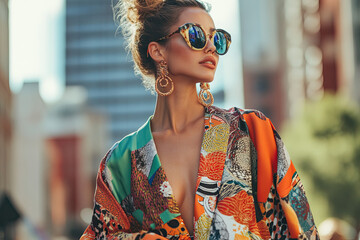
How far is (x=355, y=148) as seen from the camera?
23.9 metres

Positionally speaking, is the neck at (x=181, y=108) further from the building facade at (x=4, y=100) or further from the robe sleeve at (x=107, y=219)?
the building facade at (x=4, y=100)

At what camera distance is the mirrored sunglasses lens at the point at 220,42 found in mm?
3455

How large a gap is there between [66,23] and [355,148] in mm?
100669

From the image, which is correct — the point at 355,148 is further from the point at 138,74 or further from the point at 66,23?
the point at 66,23

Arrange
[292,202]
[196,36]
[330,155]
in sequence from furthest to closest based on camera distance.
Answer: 1. [330,155]
2. [196,36]
3. [292,202]

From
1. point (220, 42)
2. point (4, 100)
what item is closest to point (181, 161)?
point (220, 42)

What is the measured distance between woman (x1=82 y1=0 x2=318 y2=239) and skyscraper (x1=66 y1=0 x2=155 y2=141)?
360 ft

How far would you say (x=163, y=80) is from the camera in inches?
141

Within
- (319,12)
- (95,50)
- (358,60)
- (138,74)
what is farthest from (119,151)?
(95,50)

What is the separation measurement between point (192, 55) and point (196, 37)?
10 centimetres

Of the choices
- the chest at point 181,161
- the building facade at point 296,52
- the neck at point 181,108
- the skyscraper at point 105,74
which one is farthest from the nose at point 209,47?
the skyscraper at point 105,74

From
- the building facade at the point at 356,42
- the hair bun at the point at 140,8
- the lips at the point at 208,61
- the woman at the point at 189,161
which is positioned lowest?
the woman at the point at 189,161

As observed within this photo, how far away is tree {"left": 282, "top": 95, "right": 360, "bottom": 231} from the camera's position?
23.2 metres

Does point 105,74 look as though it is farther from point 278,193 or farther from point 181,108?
point 278,193
